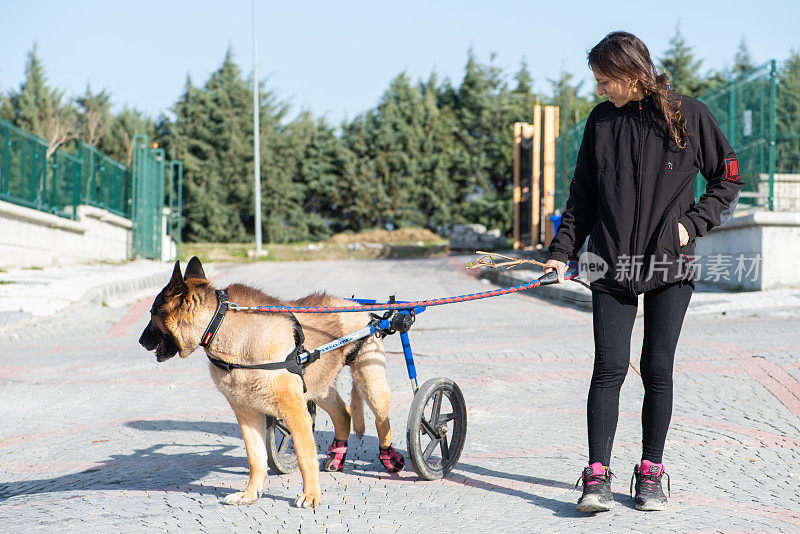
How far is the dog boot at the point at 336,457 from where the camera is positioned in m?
4.30

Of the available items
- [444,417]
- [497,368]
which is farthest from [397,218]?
[444,417]

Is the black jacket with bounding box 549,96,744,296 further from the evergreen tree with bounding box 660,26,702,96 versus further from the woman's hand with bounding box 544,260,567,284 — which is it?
the evergreen tree with bounding box 660,26,702,96

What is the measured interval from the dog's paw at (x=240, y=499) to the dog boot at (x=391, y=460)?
31.2 inches

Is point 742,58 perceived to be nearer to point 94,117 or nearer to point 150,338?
point 94,117

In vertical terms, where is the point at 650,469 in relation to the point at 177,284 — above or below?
below

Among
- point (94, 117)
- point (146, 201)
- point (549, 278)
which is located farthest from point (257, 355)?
point (94, 117)

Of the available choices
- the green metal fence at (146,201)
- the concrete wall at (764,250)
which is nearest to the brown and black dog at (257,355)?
the concrete wall at (764,250)

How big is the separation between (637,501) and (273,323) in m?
1.85

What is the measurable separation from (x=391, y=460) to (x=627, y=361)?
139 centimetres

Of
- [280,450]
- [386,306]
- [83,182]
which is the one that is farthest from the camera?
[83,182]

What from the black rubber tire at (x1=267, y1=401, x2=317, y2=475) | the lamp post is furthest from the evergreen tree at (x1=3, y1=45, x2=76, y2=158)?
the black rubber tire at (x1=267, y1=401, x2=317, y2=475)

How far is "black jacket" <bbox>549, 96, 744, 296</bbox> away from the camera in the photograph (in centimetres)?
344

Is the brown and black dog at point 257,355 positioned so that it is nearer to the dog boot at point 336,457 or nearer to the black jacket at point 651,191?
the dog boot at point 336,457

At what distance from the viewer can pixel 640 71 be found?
3387 millimetres
